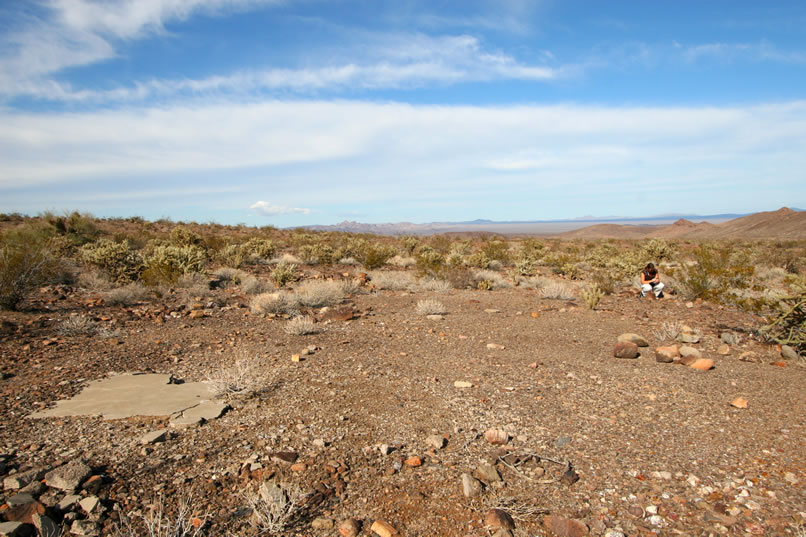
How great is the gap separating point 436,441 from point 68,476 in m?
2.68

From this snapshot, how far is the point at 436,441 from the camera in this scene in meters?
3.95

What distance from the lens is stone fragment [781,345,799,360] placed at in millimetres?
6618

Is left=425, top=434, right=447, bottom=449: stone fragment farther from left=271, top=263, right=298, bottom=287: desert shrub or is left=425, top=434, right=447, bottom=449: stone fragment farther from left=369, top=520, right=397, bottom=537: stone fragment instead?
left=271, top=263, right=298, bottom=287: desert shrub

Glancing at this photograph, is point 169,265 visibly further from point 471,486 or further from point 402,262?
point 471,486

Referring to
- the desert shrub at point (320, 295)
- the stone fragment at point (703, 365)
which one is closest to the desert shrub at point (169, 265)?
the desert shrub at point (320, 295)

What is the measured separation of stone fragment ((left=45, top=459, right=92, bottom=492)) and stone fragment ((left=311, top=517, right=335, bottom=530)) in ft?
5.29

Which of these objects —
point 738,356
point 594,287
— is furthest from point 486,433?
point 594,287

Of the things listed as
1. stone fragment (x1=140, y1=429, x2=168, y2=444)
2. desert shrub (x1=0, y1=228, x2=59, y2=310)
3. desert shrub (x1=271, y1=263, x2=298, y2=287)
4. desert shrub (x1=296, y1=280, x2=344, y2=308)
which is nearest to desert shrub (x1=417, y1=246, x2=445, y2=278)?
desert shrub (x1=296, y1=280, x2=344, y2=308)

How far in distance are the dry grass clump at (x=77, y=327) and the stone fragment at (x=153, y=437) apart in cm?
436

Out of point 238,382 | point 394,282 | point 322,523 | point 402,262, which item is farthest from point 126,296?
point 402,262

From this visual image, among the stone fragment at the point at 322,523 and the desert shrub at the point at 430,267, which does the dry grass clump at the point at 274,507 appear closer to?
the stone fragment at the point at 322,523

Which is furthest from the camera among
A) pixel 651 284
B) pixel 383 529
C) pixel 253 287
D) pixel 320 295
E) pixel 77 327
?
pixel 651 284

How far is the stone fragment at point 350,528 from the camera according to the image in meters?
2.85

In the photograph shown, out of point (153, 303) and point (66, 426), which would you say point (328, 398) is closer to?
point (66, 426)
